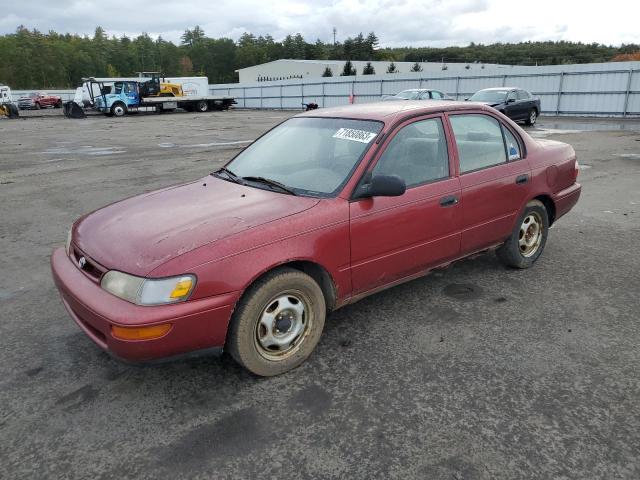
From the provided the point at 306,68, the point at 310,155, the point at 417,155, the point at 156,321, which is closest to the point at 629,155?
the point at 417,155

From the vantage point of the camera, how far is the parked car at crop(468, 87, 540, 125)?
18.8m

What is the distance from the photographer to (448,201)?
3.63 m

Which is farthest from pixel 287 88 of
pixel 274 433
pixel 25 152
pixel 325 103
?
pixel 274 433

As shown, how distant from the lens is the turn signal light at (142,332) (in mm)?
2430

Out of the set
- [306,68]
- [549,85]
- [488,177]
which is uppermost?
[306,68]

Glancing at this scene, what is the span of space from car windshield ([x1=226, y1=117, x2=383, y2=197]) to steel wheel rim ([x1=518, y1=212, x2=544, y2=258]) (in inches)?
75.1

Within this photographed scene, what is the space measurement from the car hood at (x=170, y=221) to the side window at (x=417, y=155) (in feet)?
2.33

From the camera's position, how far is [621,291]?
160 inches

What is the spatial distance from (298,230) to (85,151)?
45.5 feet

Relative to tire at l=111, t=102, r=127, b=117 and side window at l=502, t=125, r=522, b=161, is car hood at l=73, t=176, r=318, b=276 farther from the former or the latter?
tire at l=111, t=102, r=127, b=117

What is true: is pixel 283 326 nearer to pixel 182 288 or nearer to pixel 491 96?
pixel 182 288

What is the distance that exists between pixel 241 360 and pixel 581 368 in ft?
6.67

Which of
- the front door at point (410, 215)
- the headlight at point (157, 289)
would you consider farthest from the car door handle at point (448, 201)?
the headlight at point (157, 289)

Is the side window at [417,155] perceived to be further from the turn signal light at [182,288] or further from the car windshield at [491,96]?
the car windshield at [491,96]
